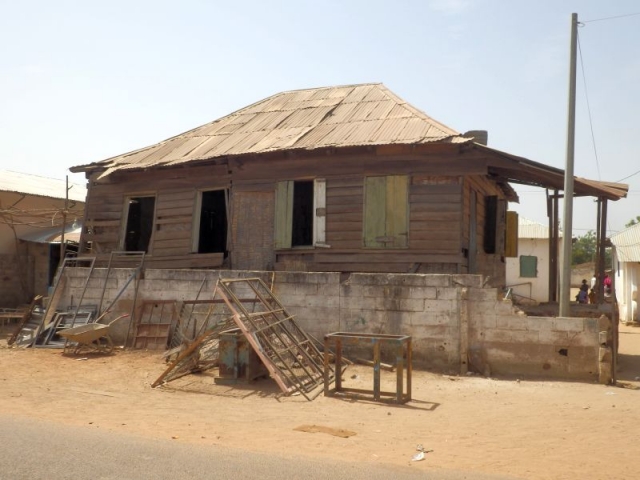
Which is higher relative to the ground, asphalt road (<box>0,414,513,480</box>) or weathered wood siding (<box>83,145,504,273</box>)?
weathered wood siding (<box>83,145,504,273</box>)

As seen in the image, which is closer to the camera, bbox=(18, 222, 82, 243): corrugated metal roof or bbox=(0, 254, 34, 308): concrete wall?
bbox=(0, 254, 34, 308): concrete wall

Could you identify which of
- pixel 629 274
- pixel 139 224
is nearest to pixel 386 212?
pixel 139 224

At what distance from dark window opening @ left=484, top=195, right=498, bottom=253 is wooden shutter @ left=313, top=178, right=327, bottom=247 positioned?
4.33 m

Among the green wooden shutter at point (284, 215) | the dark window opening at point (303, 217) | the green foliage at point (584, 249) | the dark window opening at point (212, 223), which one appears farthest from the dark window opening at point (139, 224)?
the green foliage at point (584, 249)

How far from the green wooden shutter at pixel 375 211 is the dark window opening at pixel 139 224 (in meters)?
6.50

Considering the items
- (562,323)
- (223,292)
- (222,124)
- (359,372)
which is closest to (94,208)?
(222,124)

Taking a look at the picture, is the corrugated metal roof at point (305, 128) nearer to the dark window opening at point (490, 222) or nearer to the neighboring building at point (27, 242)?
the dark window opening at point (490, 222)

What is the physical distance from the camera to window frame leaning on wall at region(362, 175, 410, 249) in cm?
1179

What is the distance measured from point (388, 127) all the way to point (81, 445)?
9.10 metres

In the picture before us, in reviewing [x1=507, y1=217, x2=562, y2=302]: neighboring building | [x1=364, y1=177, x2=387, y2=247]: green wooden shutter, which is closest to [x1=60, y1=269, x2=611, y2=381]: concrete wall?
[x1=364, y1=177, x2=387, y2=247]: green wooden shutter

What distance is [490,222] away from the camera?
46.4 feet

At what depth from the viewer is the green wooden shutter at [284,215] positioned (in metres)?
12.7

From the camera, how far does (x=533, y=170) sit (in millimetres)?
10977

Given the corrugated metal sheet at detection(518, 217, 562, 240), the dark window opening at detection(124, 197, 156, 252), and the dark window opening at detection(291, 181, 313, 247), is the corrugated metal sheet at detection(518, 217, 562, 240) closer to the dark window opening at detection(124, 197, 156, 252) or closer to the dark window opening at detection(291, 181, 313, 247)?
the dark window opening at detection(291, 181, 313, 247)
